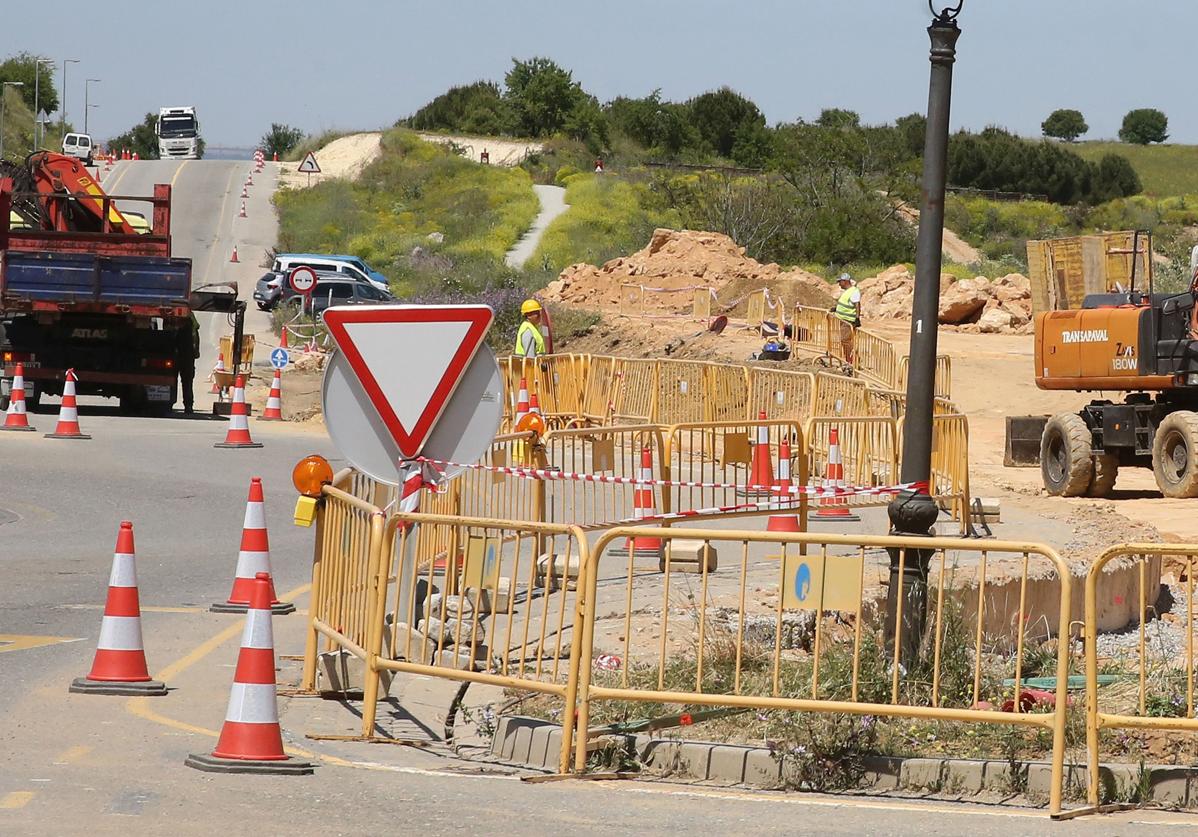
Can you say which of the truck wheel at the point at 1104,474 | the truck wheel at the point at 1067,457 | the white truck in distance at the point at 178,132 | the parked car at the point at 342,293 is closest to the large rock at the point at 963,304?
the parked car at the point at 342,293

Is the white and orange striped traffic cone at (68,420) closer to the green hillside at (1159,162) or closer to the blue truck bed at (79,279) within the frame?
the blue truck bed at (79,279)

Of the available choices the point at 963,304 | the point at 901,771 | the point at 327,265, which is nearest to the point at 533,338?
the point at 901,771

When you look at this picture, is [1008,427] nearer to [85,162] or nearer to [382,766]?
[85,162]

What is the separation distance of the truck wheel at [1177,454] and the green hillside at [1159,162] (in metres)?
90.9

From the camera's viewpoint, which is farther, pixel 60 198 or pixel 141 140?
pixel 141 140

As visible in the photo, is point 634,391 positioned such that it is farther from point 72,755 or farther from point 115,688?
point 72,755

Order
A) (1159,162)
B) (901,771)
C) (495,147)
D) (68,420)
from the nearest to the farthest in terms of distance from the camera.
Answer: (901,771) < (68,420) < (495,147) < (1159,162)

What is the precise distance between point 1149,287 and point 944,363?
10.0 meters

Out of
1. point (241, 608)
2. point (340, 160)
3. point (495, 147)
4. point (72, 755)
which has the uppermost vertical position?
point (495, 147)

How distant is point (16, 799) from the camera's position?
6.82 m

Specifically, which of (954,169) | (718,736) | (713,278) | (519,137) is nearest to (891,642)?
(718,736)

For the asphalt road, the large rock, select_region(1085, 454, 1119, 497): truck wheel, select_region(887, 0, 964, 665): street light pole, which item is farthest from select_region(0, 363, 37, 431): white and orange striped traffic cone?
the large rock

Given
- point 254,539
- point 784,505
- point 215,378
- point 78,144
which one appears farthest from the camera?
point 78,144

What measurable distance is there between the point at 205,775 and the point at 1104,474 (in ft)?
53.1
